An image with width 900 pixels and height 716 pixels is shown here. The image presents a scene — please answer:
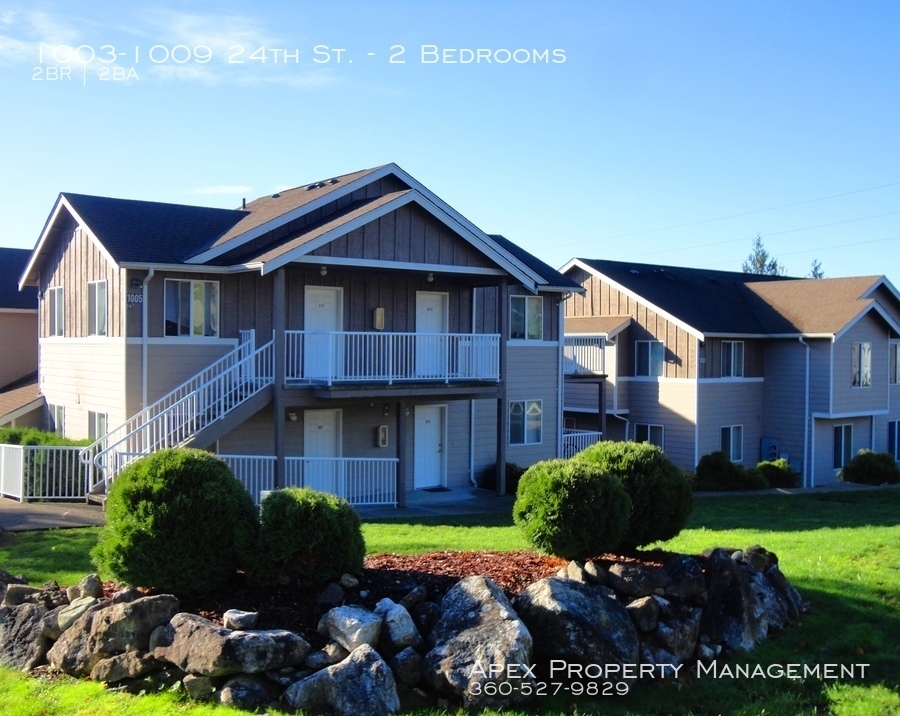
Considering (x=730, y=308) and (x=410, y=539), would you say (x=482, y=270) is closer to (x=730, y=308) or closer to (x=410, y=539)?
(x=410, y=539)

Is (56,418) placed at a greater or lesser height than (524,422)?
greater

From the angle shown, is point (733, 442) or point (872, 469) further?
point (733, 442)

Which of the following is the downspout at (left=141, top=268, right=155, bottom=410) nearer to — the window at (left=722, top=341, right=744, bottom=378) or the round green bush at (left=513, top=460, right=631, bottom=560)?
the round green bush at (left=513, top=460, right=631, bottom=560)

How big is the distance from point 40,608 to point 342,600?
2782 mm

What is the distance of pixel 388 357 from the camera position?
→ 66.9 ft

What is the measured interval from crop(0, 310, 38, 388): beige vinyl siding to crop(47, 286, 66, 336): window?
21.6ft

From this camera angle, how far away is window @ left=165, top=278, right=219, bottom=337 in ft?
62.2

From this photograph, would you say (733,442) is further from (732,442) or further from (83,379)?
(83,379)

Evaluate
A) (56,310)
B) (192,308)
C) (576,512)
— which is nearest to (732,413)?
(192,308)

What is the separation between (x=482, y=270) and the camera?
21.4 meters

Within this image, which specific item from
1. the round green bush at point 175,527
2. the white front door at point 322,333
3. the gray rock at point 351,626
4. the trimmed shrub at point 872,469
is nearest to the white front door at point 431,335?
the white front door at point 322,333

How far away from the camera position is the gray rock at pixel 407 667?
7.56m

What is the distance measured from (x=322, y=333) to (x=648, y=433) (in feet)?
52.0

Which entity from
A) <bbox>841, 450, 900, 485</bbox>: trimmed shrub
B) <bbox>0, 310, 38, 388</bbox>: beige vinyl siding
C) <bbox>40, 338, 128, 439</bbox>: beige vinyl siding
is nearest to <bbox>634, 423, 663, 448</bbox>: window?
<bbox>841, 450, 900, 485</bbox>: trimmed shrub
